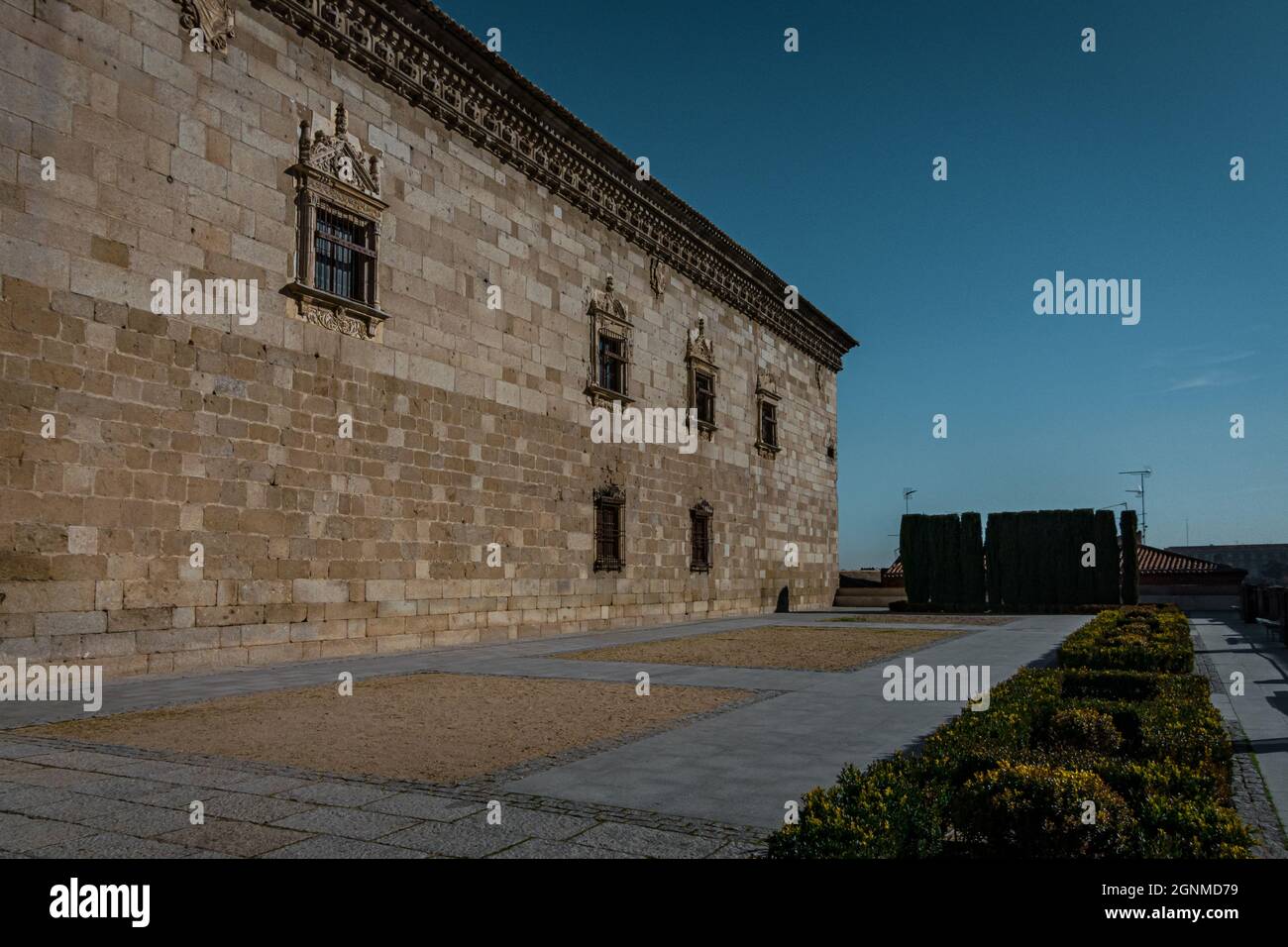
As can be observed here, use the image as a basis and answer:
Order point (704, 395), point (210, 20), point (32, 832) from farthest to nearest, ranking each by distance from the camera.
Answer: point (704, 395)
point (210, 20)
point (32, 832)

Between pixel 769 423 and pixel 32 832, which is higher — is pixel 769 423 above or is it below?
above

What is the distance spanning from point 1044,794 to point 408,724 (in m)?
5.49

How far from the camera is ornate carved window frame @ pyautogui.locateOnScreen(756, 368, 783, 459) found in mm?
28156

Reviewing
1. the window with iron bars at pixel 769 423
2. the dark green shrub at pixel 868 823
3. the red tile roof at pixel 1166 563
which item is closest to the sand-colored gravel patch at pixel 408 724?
the dark green shrub at pixel 868 823

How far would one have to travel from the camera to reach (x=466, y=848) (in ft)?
13.3

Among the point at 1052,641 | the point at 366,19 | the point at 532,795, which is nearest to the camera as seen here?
the point at 532,795

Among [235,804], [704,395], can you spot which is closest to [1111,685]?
[235,804]

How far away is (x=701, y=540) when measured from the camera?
963 inches

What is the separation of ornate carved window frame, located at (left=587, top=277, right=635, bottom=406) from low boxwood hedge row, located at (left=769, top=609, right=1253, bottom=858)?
47.9 ft

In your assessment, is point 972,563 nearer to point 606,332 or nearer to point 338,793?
point 606,332

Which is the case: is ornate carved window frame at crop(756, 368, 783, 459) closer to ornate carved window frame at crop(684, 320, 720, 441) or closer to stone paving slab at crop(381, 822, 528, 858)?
ornate carved window frame at crop(684, 320, 720, 441)
